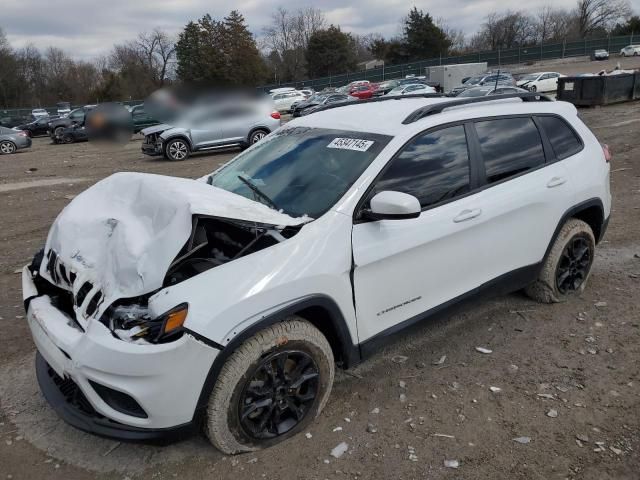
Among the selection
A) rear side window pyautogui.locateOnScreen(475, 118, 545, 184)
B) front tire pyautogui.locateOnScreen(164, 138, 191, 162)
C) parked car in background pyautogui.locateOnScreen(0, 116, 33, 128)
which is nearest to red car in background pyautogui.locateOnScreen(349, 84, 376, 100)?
front tire pyautogui.locateOnScreen(164, 138, 191, 162)

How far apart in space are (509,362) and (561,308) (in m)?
1.01

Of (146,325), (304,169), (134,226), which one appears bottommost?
(146,325)

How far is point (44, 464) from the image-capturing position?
9.22ft

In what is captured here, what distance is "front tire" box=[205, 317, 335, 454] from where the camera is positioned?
2.56 meters

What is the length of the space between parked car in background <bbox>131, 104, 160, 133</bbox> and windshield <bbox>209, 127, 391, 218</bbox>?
1181 cm

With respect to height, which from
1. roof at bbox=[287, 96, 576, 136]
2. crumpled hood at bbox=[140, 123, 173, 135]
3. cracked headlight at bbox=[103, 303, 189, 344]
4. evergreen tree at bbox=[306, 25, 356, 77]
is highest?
evergreen tree at bbox=[306, 25, 356, 77]

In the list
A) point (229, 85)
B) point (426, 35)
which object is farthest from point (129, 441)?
point (426, 35)

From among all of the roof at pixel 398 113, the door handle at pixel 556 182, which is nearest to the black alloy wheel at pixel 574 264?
the door handle at pixel 556 182

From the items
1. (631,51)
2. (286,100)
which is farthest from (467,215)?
(631,51)

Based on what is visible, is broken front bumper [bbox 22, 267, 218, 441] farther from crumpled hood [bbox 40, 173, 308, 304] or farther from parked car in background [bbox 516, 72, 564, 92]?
parked car in background [bbox 516, 72, 564, 92]

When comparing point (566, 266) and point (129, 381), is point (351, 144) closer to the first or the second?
point (129, 381)

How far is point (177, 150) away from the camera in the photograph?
52.0 ft

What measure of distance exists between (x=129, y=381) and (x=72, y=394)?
0.60m

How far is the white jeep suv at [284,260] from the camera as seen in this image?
2.44m
